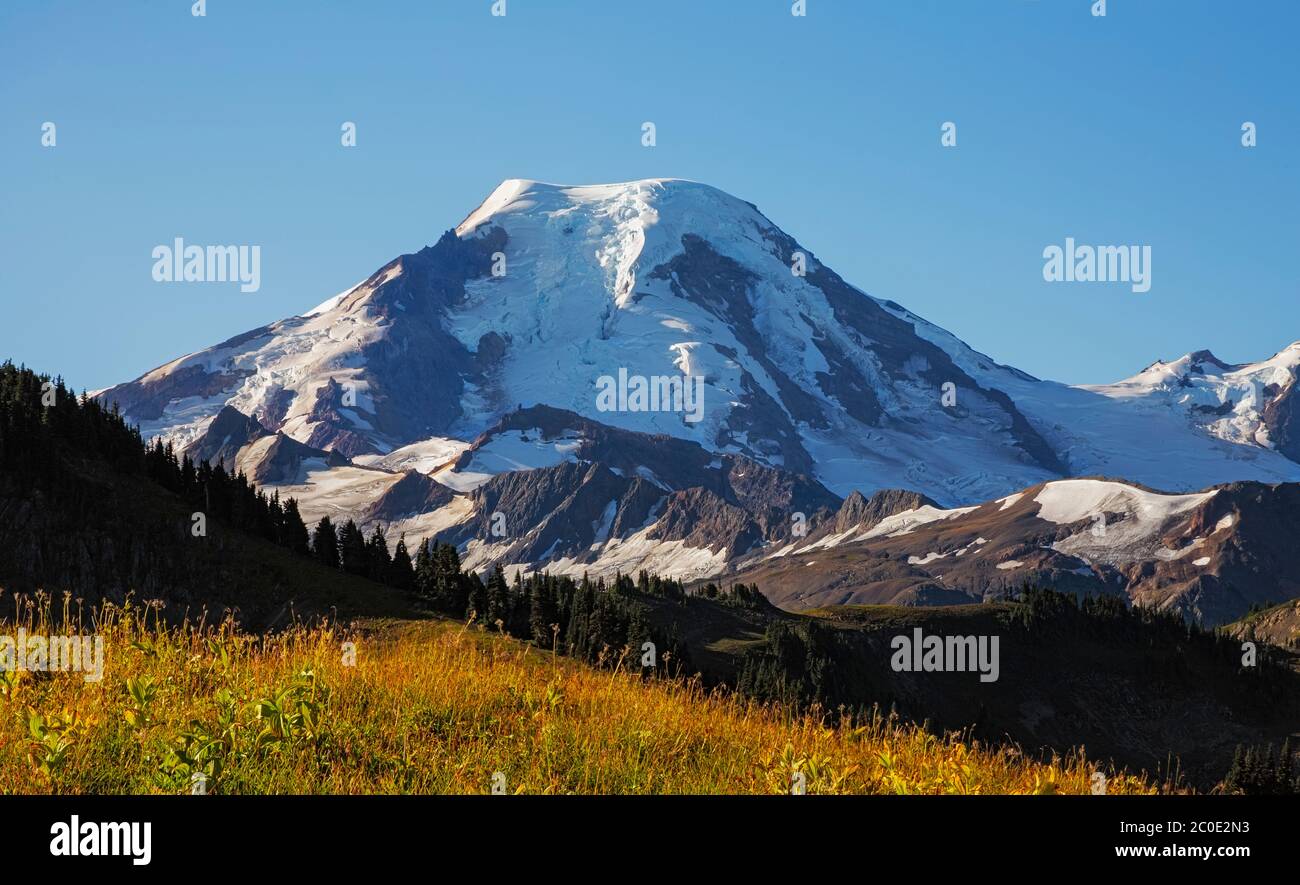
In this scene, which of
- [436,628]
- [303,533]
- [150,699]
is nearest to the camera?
[150,699]

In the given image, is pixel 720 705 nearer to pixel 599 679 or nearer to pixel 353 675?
pixel 599 679

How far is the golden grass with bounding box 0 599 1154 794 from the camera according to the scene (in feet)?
40.5

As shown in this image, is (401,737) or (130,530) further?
(130,530)

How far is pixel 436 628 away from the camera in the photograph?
7550 centimetres

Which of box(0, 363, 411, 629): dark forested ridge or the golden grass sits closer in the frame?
the golden grass

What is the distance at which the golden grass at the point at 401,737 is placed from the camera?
1236 centimetres

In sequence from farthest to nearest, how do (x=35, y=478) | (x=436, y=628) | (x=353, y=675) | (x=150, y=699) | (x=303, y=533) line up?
(x=303, y=533) → (x=35, y=478) → (x=436, y=628) → (x=353, y=675) → (x=150, y=699)

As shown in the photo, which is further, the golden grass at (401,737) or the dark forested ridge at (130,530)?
the dark forested ridge at (130,530)

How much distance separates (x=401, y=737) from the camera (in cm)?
1425

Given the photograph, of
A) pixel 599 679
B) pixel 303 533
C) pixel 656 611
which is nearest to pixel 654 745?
pixel 599 679

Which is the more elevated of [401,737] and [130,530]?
[130,530]
